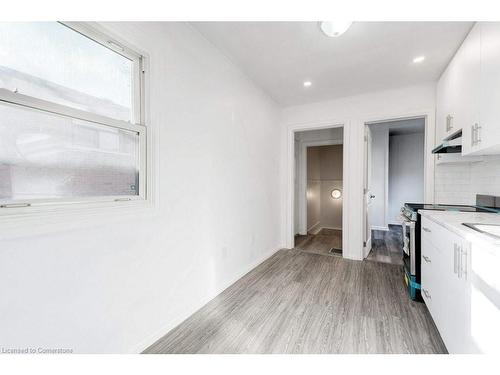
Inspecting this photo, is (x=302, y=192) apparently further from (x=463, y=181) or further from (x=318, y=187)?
(x=463, y=181)

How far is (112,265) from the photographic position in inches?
50.2

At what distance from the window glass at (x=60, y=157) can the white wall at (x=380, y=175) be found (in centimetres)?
528

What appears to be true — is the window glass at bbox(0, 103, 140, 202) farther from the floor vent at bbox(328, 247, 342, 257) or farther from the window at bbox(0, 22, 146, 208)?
the floor vent at bbox(328, 247, 342, 257)

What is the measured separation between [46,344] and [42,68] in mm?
1333

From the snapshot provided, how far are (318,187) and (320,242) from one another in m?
1.72

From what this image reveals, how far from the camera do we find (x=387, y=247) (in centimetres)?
383

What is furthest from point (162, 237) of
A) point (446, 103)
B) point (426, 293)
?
point (446, 103)

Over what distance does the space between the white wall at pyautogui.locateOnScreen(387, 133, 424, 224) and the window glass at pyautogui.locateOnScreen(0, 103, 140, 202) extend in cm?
611

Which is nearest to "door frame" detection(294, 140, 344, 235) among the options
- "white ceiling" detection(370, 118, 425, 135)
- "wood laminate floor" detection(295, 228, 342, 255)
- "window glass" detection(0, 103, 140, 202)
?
"wood laminate floor" detection(295, 228, 342, 255)

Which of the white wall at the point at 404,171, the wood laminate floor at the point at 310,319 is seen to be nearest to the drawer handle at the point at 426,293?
the wood laminate floor at the point at 310,319

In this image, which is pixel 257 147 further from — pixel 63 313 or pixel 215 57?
pixel 63 313

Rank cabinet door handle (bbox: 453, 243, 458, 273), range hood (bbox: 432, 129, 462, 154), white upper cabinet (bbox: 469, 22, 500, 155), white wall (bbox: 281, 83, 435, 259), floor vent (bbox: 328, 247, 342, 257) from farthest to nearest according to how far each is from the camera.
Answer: floor vent (bbox: 328, 247, 342, 257) < white wall (bbox: 281, 83, 435, 259) < range hood (bbox: 432, 129, 462, 154) < white upper cabinet (bbox: 469, 22, 500, 155) < cabinet door handle (bbox: 453, 243, 458, 273)

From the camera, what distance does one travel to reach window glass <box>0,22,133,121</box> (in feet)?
3.22

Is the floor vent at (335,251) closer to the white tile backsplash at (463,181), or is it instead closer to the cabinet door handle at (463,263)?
the white tile backsplash at (463,181)
